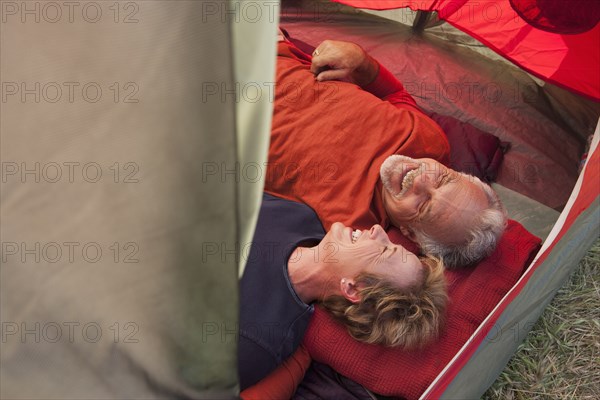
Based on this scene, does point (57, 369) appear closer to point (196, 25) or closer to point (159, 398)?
point (159, 398)

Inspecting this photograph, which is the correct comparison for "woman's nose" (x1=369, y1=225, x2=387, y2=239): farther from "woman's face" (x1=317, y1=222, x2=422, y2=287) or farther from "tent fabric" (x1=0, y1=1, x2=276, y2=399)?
"tent fabric" (x1=0, y1=1, x2=276, y2=399)

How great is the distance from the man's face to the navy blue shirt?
7.7 inches

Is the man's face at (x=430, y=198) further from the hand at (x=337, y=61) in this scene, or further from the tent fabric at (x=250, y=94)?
the tent fabric at (x=250, y=94)

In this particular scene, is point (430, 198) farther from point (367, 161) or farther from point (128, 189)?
point (128, 189)

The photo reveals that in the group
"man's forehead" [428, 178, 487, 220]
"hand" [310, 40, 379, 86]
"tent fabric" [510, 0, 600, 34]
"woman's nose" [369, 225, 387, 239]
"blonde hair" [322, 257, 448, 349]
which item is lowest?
"blonde hair" [322, 257, 448, 349]

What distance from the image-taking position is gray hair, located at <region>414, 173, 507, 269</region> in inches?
52.5

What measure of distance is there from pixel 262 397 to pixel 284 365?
0.09 metres

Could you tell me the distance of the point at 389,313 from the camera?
116 centimetres

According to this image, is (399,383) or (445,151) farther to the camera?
(445,151)

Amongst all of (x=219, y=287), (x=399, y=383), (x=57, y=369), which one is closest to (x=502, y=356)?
(x=399, y=383)

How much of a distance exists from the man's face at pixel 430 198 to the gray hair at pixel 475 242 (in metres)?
0.01

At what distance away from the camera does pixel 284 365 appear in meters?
1.15

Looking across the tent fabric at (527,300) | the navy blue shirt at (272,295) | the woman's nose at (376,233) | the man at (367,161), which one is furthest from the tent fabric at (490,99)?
the navy blue shirt at (272,295)

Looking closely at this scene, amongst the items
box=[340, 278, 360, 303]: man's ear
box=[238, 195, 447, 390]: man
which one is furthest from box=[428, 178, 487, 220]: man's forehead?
box=[340, 278, 360, 303]: man's ear
